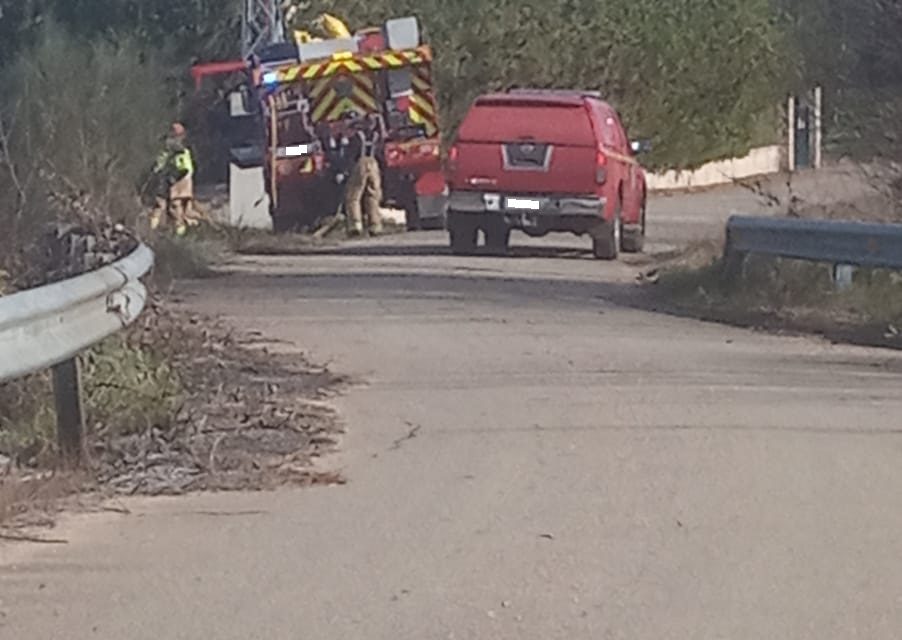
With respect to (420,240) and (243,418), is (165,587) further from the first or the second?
(420,240)

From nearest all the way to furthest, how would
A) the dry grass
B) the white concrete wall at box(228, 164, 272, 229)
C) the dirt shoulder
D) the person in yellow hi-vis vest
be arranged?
the dirt shoulder < the dry grass < the person in yellow hi-vis vest < the white concrete wall at box(228, 164, 272, 229)

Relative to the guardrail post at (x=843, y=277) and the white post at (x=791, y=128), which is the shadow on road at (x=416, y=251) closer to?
the guardrail post at (x=843, y=277)

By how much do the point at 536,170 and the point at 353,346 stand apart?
30.7 feet

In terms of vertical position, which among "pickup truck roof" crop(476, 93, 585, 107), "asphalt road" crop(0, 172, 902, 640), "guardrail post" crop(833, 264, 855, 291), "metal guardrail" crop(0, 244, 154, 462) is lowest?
"guardrail post" crop(833, 264, 855, 291)

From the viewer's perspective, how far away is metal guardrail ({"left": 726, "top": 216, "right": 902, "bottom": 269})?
1666 cm

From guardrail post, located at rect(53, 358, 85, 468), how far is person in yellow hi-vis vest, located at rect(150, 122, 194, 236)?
1597 centimetres

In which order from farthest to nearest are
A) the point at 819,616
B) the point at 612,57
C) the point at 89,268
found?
the point at 612,57 → the point at 89,268 → the point at 819,616

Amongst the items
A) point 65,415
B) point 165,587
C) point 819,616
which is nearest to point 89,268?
point 65,415

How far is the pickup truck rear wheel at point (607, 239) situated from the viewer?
78.9 feet

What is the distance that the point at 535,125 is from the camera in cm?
2381

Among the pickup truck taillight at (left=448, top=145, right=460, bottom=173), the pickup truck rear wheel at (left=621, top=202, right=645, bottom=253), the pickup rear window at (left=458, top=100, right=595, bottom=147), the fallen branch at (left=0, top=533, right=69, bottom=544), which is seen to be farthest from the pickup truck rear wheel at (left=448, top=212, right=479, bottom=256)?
the fallen branch at (left=0, top=533, right=69, bottom=544)

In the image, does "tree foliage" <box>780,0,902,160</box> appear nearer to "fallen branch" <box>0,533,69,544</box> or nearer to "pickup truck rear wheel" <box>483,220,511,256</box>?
"pickup truck rear wheel" <box>483,220,511,256</box>

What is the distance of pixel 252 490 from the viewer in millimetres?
9469

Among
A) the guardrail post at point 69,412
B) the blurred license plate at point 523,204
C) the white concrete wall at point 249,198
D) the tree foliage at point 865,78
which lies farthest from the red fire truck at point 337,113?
the guardrail post at point 69,412
